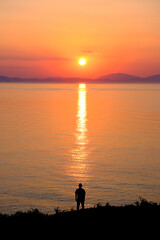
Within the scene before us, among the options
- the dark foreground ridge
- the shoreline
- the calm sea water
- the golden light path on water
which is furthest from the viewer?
the golden light path on water

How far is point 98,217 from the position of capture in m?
17.5

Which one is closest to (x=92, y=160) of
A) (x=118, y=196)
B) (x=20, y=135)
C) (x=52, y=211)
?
(x=118, y=196)

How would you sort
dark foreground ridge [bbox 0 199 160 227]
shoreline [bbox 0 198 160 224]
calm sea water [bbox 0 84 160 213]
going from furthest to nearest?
calm sea water [bbox 0 84 160 213], shoreline [bbox 0 198 160 224], dark foreground ridge [bbox 0 199 160 227]

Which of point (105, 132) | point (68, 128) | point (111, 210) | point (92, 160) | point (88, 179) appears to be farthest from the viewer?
point (68, 128)

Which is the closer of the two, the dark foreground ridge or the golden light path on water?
the dark foreground ridge

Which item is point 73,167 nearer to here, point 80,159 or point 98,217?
point 80,159

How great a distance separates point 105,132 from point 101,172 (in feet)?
79.5

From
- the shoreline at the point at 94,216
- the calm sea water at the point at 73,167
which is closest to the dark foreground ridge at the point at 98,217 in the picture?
the shoreline at the point at 94,216

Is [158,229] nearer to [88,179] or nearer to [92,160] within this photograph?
[88,179]

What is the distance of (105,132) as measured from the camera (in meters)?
57.7

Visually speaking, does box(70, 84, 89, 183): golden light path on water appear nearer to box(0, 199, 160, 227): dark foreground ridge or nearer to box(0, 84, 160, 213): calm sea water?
box(0, 84, 160, 213): calm sea water

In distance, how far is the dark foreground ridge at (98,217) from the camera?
16734 mm

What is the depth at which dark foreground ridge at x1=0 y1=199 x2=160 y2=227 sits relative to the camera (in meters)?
16.7


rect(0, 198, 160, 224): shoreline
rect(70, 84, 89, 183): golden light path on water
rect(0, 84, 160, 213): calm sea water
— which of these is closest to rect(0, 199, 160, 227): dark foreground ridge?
rect(0, 198, 160, 224): shoreline
